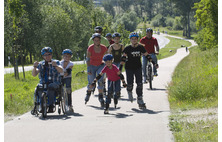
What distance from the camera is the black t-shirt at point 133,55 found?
10.0 m

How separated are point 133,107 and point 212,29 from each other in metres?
37.9

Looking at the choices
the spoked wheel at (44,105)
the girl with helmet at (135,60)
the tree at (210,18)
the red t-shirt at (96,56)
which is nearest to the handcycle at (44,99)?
the spoked wheel at (44,105)

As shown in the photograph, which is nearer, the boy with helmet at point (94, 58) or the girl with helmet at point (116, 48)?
Result: the boy with helmet at point (94, 58)

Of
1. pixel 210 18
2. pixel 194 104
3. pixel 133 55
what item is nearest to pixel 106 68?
pixel 133 55

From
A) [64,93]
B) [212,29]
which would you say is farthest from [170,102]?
[212,29]

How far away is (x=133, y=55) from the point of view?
10.0 meters

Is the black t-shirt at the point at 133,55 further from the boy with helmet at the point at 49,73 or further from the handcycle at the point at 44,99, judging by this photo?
the boy with helmet at the point at 49,73

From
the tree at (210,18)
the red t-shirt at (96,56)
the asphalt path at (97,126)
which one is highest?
the tree at (210,18)

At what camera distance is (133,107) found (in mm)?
10297

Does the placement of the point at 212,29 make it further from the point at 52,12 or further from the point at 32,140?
the point at 32,140

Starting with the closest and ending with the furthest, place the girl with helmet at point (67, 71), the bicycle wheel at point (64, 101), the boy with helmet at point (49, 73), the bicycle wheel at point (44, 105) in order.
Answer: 1. the bicycle wheel at point (44, 105)
2. the boy with helmet at point (49, 73)
3. the bicycle wheel at point (64, 101)
4. the girl with helmet at point (67, 71)

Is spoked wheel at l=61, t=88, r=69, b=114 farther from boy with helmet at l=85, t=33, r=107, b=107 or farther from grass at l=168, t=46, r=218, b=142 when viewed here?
grass at l=168, t=46, r=218, b=142

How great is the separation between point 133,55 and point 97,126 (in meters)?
2.88

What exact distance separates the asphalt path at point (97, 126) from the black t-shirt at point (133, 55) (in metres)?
1.11
